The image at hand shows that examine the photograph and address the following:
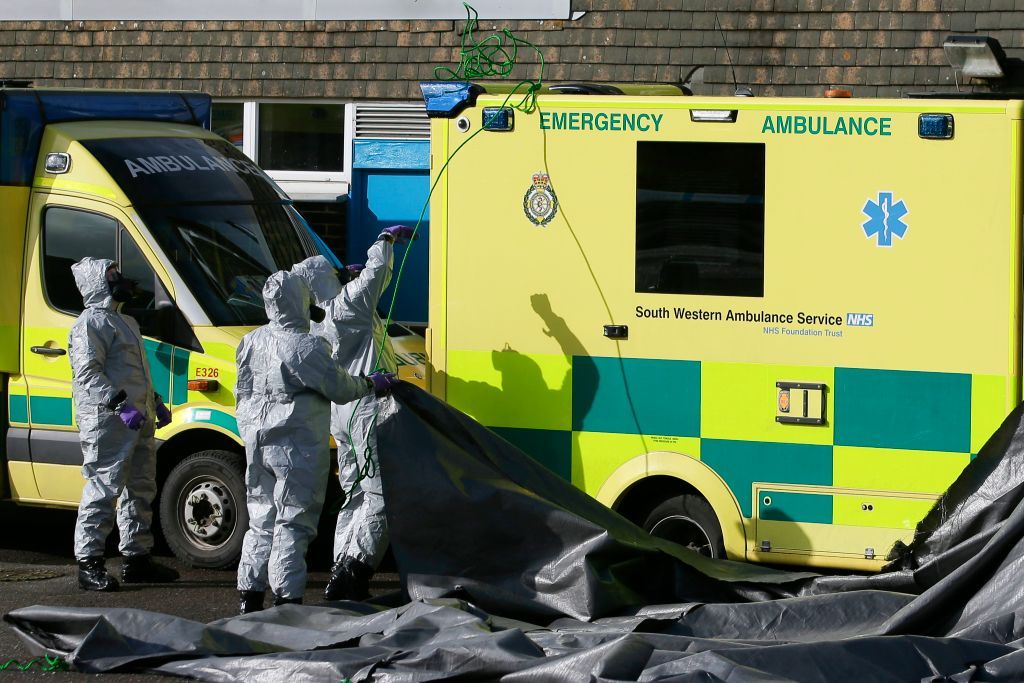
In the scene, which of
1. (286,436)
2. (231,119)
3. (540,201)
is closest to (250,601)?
(286,436)

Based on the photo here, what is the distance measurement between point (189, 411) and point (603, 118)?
3082 mm

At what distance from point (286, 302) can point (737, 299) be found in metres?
2.21

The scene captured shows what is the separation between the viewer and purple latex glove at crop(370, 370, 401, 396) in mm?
6886

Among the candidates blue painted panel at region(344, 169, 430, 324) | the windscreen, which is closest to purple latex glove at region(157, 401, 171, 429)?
the windscreen

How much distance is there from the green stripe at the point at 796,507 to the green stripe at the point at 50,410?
429 centimetres

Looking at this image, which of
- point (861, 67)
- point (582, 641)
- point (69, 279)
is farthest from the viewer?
point (861, 67)

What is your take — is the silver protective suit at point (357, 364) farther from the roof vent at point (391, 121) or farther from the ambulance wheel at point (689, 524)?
the roof vent at point (391, 121)

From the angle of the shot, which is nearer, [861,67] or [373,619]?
[373,619]

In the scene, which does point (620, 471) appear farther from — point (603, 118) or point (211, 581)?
point (211, 581)

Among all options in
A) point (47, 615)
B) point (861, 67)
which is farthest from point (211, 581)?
point (861, 67)

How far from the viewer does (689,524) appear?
7289 mm

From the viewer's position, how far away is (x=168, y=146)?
9.16 m

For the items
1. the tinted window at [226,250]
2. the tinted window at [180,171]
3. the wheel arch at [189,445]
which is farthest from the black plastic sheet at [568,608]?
the tinted window at [180,171]

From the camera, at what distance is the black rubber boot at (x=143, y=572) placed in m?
8.16
